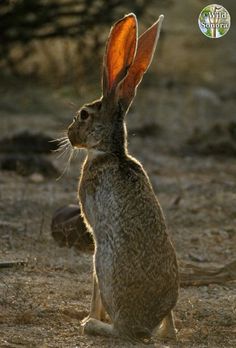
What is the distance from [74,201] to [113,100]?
3062mm

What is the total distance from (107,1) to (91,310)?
8319mm

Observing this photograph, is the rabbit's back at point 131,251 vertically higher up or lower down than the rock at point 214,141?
higher up

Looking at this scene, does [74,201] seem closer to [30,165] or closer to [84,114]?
[30,165]

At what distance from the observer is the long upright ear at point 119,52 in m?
6.03

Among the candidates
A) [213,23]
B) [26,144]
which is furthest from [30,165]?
[213,23]

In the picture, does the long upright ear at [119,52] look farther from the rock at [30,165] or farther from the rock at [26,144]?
the rock at [26,144]

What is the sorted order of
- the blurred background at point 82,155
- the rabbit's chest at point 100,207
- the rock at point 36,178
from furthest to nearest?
the rock at point 36,178 → the blurred background at point 82,155 → the rabbit's chest at point 100,207

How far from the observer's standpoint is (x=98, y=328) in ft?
18.8

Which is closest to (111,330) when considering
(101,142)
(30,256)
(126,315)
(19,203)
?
(126,315)

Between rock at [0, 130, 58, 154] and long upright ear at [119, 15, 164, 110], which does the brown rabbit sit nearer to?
long upright ear at [119, 15, 164, 110]

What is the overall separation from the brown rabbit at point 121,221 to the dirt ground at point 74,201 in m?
0.17

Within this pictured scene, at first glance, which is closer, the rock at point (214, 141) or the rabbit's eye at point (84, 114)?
the rabbit's eye at point (84, 114)

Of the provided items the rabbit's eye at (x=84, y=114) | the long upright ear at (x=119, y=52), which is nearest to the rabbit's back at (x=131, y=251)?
the rabbit's eye at (x=84, y=114)

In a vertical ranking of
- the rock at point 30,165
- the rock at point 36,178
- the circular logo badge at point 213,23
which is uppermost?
the circular logo badge at point 213,23
